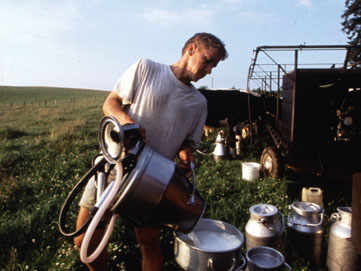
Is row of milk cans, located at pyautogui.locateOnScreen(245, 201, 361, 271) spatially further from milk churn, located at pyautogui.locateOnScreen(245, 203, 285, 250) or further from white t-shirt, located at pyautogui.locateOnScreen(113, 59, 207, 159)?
white t-shirt, located at pyautogui.locateOnScreen(113, 59, 207, 159)

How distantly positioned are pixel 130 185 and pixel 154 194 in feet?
0.54

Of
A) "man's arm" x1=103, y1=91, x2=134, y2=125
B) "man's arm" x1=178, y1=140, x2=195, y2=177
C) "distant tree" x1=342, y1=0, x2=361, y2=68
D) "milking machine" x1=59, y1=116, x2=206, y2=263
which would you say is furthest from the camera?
"distant tree" x1=342, y1=0, x2=361, y2=68

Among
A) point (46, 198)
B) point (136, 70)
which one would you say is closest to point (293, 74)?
point (136, 70)

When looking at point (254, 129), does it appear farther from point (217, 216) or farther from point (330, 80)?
point (217, 216)

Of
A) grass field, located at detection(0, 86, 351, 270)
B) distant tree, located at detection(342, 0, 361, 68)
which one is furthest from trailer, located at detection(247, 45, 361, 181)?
distant tree, located at detection(342, 0, 361, 68)

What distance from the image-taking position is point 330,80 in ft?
15.0

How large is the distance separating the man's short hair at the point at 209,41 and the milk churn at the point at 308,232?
6.89ft

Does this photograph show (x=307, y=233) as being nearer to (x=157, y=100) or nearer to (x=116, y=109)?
(x=157, y=100)

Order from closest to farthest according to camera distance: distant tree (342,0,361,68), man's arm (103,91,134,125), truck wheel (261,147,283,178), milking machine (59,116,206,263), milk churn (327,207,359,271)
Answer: milking machine (59,116,206,263) < man's arm (103,91,134,125) < milk churn (327,207,359,271) < truck wheel (261,147,283,178) < distant tree (342,0,361,68)

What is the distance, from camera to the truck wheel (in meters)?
5.43

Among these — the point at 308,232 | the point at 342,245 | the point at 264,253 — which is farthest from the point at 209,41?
the point at 342,245

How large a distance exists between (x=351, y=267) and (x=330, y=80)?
3004 mm

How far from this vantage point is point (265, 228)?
9.65 ft

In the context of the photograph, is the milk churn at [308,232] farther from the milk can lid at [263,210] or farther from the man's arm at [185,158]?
the man's arm at [185,158]
